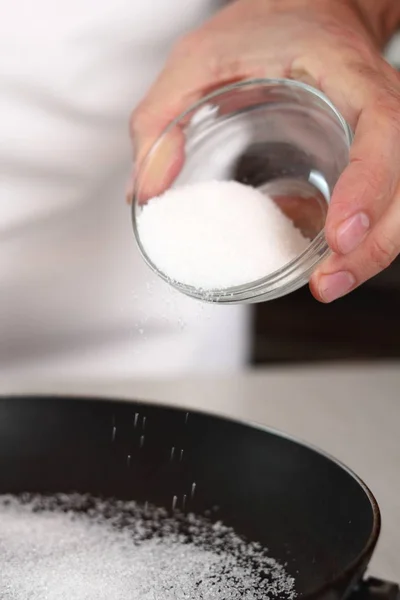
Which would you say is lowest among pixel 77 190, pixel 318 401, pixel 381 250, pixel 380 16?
pixel 318 401

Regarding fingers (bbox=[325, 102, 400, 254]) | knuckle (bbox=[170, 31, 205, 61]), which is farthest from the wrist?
fingers (bbox=[325, 102, 400, 254])

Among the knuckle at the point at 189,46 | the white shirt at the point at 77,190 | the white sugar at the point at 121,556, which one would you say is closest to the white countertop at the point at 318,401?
the white shirt at the point at 77,190

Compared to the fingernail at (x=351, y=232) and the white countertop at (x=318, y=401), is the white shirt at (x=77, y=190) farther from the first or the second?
the fingernail at (x=351, y=232)

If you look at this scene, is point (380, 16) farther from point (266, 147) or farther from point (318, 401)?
point (318, 401)

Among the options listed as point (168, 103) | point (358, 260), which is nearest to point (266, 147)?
point (168, 103)

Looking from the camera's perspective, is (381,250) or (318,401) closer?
(381,250)

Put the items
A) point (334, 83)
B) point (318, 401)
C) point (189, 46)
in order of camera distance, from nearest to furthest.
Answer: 1. point (334, 83)
2. point (189, 46)
3. point (318, 401)
